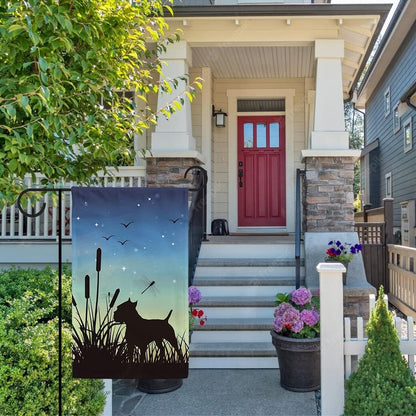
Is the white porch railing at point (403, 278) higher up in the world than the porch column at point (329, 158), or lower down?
lower down

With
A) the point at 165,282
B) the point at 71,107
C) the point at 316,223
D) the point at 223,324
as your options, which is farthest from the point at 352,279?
the point at 71,107

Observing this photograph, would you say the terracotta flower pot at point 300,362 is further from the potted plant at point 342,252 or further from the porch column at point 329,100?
the porch column at point 329,100

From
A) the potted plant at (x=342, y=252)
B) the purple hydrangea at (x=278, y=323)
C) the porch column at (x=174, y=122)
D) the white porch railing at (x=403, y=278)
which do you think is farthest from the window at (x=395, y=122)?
the purple hydrangea at (x=278, y=323)

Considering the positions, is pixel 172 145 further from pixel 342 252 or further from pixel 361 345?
pixel 361 345

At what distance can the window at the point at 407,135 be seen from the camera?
32.0 feet

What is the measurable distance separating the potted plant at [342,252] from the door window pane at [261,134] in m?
2.95

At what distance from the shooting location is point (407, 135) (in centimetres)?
1005

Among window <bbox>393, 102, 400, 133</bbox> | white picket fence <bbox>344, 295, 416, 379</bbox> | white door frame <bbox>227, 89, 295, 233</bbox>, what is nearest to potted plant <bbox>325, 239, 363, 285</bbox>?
white picket fence <bbox>344, 295, 416, 379</bbox>

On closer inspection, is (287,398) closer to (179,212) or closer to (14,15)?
(179,212)

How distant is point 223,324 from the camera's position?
3.96 m

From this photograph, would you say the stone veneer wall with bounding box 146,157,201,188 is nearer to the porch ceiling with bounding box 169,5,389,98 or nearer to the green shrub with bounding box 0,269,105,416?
the porch ceiling with bounding box 169,5,389,98

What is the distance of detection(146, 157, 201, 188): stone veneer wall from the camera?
5.12 metres

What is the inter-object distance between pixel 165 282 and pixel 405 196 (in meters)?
9.44

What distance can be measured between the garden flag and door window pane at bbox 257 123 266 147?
500cm
